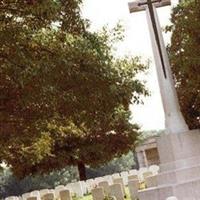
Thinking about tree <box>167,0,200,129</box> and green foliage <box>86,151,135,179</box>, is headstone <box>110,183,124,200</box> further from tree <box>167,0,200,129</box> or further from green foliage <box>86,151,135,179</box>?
green foliage <box>86,151,135,179</box>

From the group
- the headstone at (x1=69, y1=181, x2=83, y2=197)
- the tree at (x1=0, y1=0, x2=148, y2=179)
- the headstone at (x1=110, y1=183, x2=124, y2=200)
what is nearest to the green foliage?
the headstone at (x1=69, y1=181, x2=83, y2=197)

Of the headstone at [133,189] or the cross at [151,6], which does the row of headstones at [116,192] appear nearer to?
the headstone at [133,189]

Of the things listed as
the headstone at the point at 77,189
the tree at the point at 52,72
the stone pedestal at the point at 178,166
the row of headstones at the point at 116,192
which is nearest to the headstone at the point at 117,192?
the row of headstones at the point at 116,192

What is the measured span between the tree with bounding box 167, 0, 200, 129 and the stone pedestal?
4560 mm

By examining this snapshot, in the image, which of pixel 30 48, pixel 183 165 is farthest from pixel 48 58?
pixel 183 165

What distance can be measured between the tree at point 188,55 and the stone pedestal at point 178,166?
4.56 m

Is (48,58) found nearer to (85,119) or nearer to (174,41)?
(85,119)

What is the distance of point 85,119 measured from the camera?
14508 millimetres

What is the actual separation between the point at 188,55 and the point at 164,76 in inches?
163

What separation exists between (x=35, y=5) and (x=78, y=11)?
2101mm

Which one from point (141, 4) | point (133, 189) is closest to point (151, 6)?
point (141, 4)

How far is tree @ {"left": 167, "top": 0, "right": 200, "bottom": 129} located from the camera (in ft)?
49.0

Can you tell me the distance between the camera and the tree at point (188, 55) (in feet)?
49.0

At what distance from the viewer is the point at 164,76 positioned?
11.8 metres
